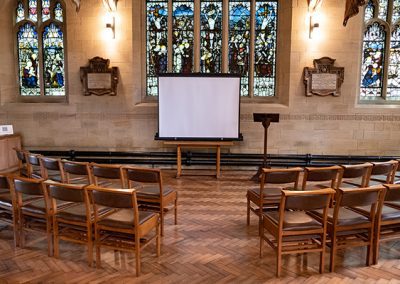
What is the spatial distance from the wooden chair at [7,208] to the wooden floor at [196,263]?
0.17 m

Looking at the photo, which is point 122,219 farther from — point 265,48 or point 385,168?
point 265,48

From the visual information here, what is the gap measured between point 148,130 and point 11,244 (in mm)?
4324

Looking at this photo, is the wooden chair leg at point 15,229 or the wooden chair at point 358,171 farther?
the wooden chair at point 358,171

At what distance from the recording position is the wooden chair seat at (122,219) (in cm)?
313

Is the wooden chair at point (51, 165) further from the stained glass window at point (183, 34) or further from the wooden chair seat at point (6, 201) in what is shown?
the stained glass window at point (183, 34)

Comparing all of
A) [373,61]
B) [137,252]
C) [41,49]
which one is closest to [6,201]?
[137,252]

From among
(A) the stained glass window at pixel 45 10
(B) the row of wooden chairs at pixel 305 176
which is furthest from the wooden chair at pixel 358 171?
(A) the stained glass window at pixel 45 10

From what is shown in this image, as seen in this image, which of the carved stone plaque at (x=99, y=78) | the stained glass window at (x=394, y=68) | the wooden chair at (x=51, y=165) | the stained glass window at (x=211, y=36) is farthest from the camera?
the stained glass window at (x=211, y=36)

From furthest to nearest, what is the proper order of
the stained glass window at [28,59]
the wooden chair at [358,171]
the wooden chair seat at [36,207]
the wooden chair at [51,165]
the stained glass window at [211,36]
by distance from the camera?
the stained glass window at [28,59]
the stained glass window at [211,36]
the wooden chair at [51,165]
the wooden chair at [358,171]
the wooden chair seat at [36,207]

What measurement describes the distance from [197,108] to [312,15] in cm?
294

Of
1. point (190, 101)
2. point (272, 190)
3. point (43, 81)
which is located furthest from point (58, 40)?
point (272, 190)

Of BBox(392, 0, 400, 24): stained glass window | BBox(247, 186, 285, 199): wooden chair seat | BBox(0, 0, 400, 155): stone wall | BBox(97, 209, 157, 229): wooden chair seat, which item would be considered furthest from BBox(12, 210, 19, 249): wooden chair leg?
BBox(392, 0, 400, 24): stained glass window

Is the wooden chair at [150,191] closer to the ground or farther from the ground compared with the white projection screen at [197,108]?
closer to the ground

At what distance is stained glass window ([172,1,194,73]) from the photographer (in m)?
7.77
